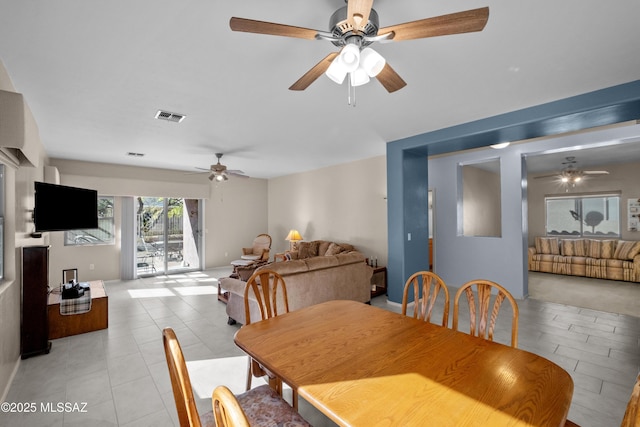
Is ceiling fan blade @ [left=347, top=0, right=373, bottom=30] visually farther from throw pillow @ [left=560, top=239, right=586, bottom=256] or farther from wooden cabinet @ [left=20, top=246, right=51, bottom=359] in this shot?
throw pillow @ [left=560, top=239, right=586, bottom=256]

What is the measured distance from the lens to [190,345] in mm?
3227

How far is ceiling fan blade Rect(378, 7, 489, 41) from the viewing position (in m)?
1.36

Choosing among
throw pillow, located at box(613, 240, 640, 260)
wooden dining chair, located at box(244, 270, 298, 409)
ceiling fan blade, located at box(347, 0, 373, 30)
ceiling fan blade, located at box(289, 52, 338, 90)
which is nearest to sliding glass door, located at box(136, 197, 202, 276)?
wooden dining chair, located at box(244, 270, 298, 409)

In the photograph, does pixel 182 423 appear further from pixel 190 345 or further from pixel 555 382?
pixel 190 345

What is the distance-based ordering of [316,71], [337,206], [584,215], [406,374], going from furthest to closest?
1. [584,215]
2. [337,206]
3. [316,71]
4. [406,374]

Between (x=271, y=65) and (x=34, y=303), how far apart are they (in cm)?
333

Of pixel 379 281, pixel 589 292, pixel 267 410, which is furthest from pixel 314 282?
pixel 589 292

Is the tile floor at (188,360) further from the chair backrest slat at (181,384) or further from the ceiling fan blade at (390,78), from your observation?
the ceiling fan blade at (390,78)

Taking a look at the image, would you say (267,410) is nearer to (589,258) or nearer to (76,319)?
(76,319)

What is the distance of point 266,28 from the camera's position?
143cm

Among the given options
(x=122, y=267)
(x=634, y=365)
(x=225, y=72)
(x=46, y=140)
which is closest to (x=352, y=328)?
(x=225, y=72)

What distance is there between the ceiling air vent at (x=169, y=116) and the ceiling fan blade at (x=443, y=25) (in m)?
2.83

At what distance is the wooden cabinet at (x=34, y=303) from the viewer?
292 centimetres

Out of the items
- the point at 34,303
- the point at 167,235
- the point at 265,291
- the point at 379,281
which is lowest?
the point at 379,281
